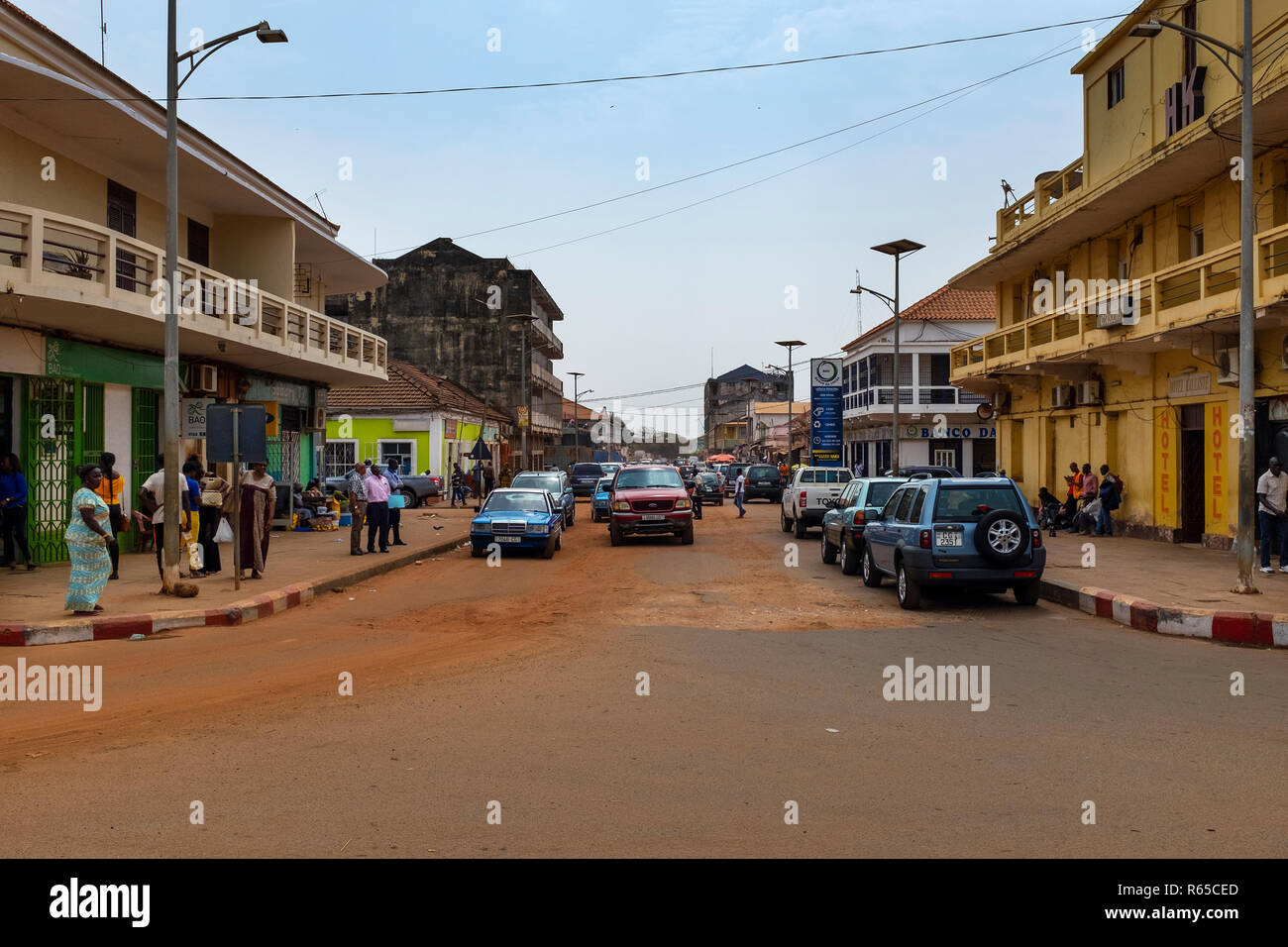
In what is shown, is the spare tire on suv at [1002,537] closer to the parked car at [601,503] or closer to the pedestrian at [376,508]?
the pedestrian at [376,508]

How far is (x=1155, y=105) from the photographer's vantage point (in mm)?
21828

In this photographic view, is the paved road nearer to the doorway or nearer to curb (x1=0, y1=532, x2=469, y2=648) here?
curb (x1=0, y1=532, x2=469, y2=648)

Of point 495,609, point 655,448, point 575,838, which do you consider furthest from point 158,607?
point 655,448

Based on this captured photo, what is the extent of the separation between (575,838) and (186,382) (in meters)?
19.7

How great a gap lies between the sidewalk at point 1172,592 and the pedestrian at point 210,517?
12588 mm

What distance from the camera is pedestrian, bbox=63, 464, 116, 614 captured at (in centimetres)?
1116

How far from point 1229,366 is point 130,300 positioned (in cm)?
1856

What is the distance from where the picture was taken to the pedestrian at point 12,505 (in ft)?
49.4

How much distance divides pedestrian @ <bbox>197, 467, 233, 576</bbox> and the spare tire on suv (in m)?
11.3

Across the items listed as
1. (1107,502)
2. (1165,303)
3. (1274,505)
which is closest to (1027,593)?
(1274,505)

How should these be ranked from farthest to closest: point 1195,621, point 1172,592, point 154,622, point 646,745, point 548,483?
1. point 548,483
2. point 1172,592
3. point 154,622
4. point 1195,621
5. point 646,745

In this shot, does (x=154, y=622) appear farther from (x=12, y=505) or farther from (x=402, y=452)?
(x=402, y=452)

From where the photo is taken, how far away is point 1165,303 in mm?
19562
